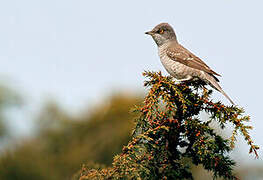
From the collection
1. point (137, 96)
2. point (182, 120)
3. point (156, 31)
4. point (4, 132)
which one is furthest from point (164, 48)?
point (137, 96)

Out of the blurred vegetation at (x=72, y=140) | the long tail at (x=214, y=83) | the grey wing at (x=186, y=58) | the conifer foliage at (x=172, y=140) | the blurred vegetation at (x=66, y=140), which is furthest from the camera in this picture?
the blurred vegetation at (x=72, y=140)

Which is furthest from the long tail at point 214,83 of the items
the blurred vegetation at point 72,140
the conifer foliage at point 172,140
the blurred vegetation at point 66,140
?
the blurred vegetation at point 72,140

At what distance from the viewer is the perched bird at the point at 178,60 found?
521 cm

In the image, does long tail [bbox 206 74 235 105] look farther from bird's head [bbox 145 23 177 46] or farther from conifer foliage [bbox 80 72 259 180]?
conifer foliage [bbox 80 72 259 180]

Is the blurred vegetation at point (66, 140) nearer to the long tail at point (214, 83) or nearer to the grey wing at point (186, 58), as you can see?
the grey wing at point (186, 58)

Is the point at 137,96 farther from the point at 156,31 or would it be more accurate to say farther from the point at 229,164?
the point at 229,164

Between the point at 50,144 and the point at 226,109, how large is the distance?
43.2 ft

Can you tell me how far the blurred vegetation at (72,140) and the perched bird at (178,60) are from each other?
6.12 m

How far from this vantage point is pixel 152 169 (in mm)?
2736

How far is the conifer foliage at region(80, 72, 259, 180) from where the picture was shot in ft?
8.78

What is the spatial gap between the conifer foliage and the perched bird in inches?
65.6

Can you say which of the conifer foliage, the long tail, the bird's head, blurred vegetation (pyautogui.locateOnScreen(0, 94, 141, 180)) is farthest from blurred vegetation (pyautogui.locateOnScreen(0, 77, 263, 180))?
the conifer foliage

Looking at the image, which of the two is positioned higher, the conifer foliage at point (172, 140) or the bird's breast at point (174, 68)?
the bird's breast at point (174, 68)

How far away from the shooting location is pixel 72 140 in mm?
15922
